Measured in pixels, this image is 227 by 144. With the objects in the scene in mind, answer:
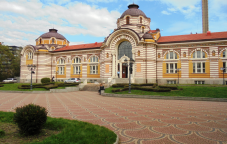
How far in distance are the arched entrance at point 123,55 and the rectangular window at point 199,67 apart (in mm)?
12481

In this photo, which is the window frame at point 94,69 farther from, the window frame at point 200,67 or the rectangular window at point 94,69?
the window frame at point 200,67

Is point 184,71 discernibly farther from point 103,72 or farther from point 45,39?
point 45,39

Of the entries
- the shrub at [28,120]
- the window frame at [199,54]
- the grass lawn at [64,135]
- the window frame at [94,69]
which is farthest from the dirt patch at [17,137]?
the window frame at [94,69]

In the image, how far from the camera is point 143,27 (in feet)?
122

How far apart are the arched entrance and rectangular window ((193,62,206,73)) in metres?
12.5

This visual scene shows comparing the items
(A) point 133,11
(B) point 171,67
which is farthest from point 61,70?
(B) point 171,67

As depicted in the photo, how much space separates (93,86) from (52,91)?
6.99 m

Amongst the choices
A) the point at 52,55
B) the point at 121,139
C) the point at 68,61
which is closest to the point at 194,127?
the point at 121,139

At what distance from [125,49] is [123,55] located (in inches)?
50.8

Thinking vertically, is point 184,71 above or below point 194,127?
above

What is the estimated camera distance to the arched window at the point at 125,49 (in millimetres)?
34156

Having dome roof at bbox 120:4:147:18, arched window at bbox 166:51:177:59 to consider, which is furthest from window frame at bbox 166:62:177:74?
dome roof at bbox 120:4:147:18

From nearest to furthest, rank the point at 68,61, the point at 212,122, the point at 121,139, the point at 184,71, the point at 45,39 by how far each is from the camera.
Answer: the point at 121,139, the point at 212,122, the point at 184,71, the point at 68,61, the point at 45,39

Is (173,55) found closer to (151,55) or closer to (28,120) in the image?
(151,55)
